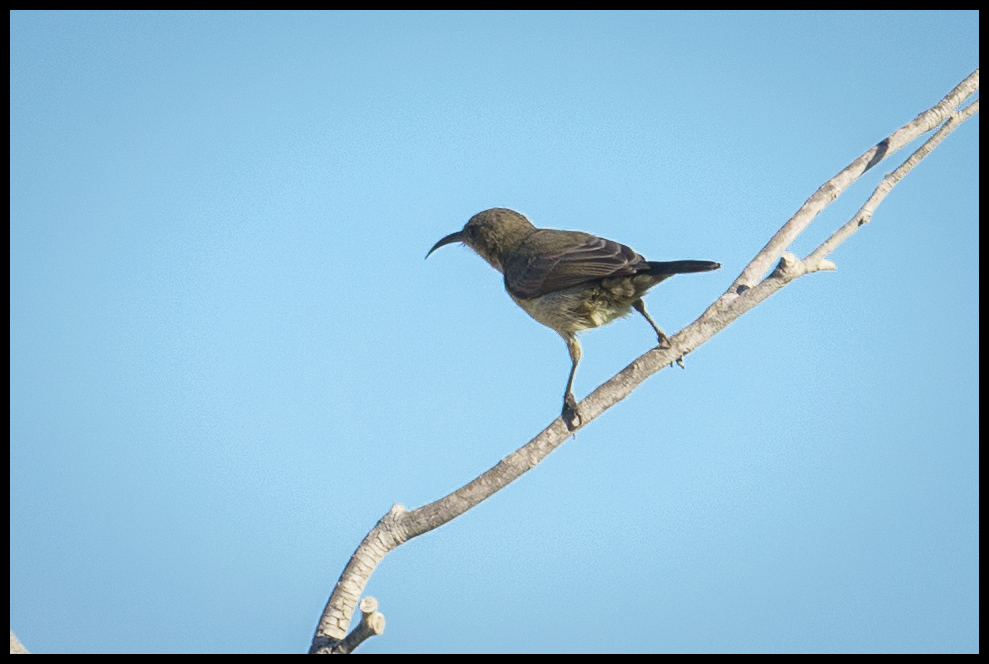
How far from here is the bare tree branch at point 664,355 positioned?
4582 mm

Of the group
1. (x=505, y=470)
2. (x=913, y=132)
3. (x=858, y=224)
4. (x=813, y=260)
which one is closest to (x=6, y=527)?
(x=505, y=470)

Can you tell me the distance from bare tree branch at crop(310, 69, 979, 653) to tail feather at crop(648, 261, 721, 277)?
189 mm

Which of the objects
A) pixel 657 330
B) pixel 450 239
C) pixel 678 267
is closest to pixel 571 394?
pixel 657 330

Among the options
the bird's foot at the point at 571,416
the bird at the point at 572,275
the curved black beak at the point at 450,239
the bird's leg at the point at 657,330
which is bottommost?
the bird's foot at the point at 571,416

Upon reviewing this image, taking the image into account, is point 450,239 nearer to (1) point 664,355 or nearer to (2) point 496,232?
(2) point 496,232

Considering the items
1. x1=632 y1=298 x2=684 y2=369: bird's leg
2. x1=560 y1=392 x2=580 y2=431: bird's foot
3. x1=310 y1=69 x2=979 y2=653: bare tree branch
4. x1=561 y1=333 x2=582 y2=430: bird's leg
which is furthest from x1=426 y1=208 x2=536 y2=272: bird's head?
x1=310 y1=69 x2=979 y2=653: bare tree branch

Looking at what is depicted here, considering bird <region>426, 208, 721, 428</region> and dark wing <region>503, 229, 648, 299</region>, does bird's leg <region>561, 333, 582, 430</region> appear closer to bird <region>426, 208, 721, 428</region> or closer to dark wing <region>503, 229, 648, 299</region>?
bird <region>426, 208, 721, 428</region>

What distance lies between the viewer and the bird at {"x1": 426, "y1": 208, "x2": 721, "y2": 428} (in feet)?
20.5

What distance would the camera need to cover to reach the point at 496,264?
312 inches

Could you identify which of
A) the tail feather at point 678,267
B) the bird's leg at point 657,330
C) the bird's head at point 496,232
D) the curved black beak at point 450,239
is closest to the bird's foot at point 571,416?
the bird's leg at point 657,330

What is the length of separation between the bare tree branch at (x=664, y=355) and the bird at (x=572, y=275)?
19cm

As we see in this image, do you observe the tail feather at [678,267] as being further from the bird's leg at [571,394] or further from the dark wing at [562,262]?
the bird's leg at [571,394]

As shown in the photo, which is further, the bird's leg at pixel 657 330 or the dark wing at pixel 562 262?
the dark wing at pixel 562 262

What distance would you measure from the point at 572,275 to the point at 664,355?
1338mm
